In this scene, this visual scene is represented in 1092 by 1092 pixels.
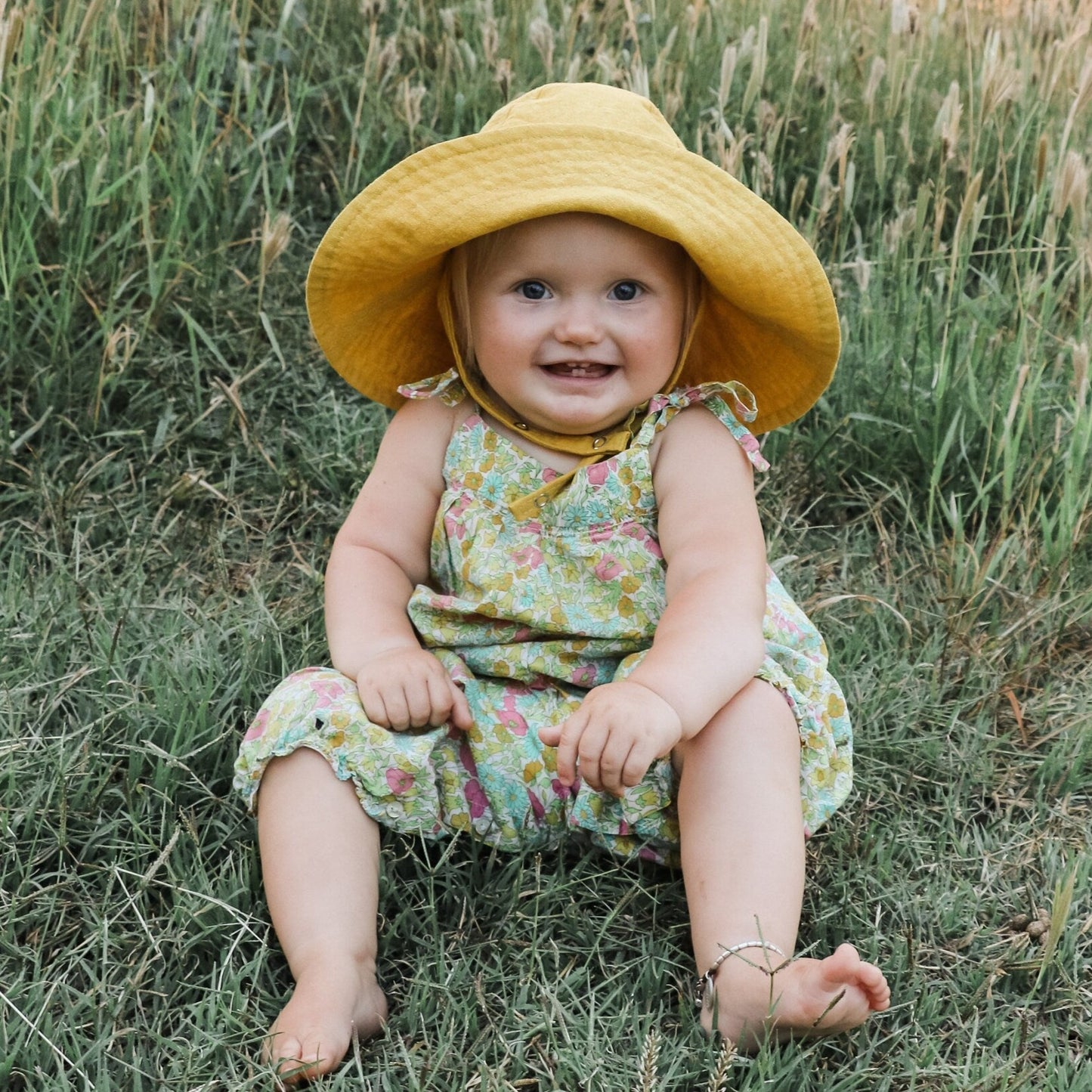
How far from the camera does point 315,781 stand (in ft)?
5.52

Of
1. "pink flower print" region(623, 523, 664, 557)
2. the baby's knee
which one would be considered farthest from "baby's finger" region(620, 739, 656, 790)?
"pink flower print" region(623, 523, 664, 557)

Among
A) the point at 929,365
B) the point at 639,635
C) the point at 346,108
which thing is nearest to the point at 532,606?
the point at 639,635

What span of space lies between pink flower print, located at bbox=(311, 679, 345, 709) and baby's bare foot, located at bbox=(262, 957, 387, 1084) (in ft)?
1.00

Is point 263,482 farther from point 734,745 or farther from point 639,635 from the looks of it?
point 734,745

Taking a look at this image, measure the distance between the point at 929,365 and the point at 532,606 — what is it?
108 centimetres

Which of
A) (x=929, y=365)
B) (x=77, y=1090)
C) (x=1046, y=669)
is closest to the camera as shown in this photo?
(x=77, y=1090)

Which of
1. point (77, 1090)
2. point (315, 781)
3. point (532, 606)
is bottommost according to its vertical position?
point (77, 1090)

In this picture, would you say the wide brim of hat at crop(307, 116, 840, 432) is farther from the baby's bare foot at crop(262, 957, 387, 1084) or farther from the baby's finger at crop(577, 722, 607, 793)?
the baby's bare foot at crop(262, 957, 387, 1084)

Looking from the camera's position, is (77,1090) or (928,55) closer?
(77,1090)

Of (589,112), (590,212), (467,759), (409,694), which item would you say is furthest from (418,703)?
(589,112)

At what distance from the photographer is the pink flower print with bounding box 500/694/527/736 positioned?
1.78m

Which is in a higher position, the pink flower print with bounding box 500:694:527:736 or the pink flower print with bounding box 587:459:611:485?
the pink flower print with bounding box 587:459:611:485

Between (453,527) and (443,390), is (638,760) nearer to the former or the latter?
(453,527)

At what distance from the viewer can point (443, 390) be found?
194 centimetres
